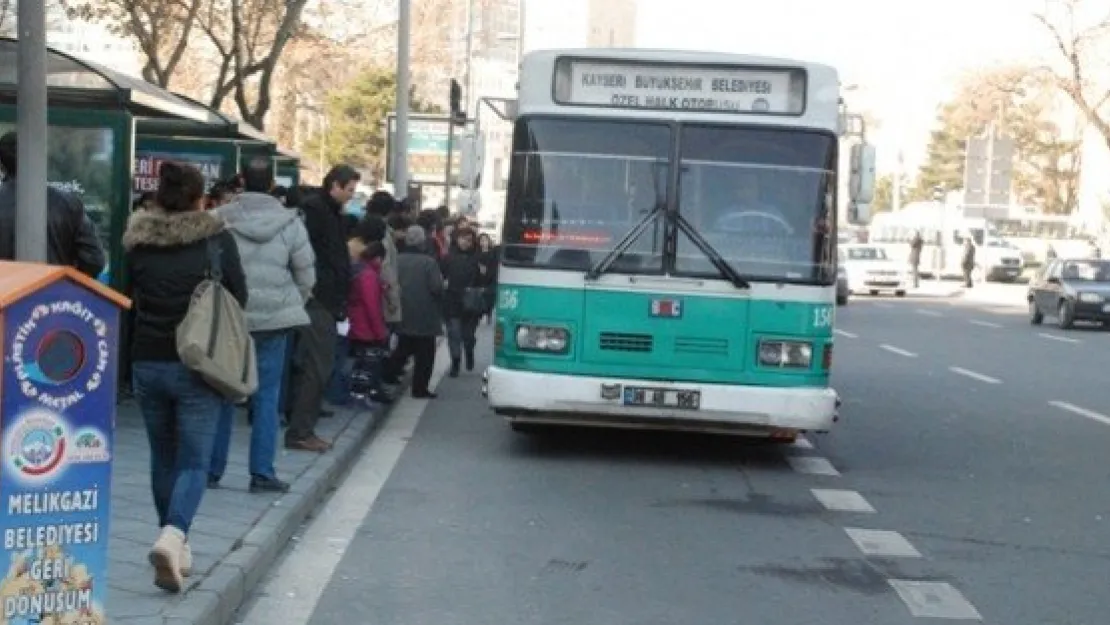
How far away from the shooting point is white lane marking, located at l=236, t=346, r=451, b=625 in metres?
7.56

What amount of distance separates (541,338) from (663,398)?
970 mm

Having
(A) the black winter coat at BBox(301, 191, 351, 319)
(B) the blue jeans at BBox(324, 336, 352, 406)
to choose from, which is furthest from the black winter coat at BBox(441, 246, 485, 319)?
(A) the black winter coat at BBox(301, 191, 351, 319)

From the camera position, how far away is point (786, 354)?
12.2 meters

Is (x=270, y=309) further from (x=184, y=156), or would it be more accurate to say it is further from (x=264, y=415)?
(x=184, y=156)

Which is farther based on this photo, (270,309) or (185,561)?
(270,309)

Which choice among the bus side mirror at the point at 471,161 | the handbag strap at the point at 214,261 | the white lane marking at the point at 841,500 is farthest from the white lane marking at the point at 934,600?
the bus side mirror at the point at 471,161

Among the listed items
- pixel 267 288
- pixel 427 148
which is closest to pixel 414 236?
pixel 267 288

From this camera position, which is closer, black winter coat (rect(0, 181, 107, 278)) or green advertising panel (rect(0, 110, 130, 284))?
black winter coat (rect(0, 181, 107, 278))

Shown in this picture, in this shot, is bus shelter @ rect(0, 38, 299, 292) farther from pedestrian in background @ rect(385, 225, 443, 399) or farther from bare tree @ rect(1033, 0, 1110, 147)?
bare tree @ rect(1033, 0, 1110, 147)

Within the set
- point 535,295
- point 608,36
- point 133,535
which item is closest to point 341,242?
point 535,295

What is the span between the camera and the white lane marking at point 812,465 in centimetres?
1260

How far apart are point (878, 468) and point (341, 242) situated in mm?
4307

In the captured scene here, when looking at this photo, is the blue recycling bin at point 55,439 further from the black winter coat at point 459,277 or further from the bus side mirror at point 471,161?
the black winter coat at point 459,277

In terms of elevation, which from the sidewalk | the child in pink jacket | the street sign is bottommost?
the sidewalk
